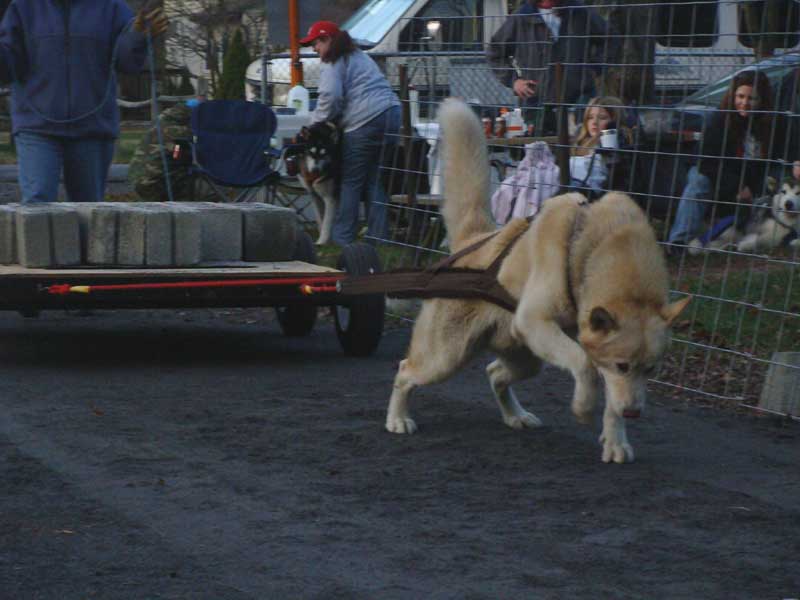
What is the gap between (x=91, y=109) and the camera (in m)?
8.40

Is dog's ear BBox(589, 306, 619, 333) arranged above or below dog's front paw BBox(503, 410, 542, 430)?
above

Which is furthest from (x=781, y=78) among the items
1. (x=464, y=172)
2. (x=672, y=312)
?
(x=672, y=312)

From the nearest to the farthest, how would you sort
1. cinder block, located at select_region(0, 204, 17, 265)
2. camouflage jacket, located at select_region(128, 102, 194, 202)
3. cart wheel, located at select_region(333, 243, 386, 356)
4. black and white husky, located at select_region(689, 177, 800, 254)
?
black and white husky, located at select_region(689, 177, 800, 254) → cinder block, located at select_region(0, 204, 17, 265) → cart wheel, located at select_region(333, 243, 386, 356) → camouflage jacket, located at select_region(128, 102, 194, 202)

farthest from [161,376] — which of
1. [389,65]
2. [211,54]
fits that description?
[211,54]

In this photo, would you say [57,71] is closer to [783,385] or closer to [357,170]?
[357,170]

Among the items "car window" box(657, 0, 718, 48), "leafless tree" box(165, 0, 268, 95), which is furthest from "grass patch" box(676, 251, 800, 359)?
"leafless tree" box(165, 0, 268, 95)

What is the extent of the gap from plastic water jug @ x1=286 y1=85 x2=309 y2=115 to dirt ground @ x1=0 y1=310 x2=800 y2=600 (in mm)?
7615

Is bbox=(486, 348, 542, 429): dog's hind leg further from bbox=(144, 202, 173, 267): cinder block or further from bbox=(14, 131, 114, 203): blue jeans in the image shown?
bbox=(14, 131, 114, 203): blue jeans

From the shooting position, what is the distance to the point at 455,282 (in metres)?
5.49

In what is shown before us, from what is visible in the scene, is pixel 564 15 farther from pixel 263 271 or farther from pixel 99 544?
pixel 99 544

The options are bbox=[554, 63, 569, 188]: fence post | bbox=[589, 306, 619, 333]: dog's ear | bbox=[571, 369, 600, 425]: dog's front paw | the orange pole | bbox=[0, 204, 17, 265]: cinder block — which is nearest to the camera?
bbox=[589, 306, 619, 333]: dog's ear

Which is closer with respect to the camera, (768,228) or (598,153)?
(768,228)

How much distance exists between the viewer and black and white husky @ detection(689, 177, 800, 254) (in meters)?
6.36

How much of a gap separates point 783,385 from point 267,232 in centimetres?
291
